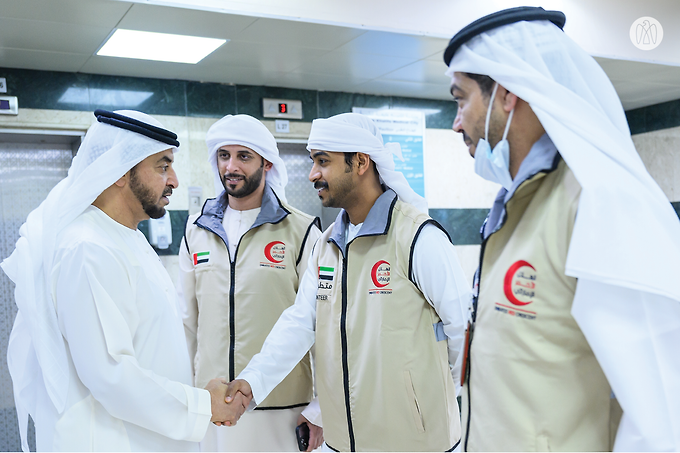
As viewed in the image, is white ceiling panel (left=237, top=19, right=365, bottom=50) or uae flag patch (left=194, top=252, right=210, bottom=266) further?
white ceiling panel (left=237, top=19, right=365, bottom=50)

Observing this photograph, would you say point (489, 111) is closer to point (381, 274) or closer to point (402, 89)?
point (381, 274)

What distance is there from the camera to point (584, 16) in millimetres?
4844

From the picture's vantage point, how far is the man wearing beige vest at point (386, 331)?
2260 mm

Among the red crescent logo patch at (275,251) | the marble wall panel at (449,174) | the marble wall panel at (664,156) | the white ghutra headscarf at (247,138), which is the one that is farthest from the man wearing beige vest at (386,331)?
the marble wall panel at (664,156)

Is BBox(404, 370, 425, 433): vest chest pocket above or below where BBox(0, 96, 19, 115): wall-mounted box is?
below

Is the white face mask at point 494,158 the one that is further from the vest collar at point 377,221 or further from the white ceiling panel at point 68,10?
the white ceiling panel at point 68,10

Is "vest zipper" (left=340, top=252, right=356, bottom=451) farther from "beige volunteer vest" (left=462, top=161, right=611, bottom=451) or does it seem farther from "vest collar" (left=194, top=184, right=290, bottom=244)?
"beige volunteer vest" (left=462, top=161, right=611, bottom=451)

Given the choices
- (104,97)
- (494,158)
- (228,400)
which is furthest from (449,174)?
(494,158)

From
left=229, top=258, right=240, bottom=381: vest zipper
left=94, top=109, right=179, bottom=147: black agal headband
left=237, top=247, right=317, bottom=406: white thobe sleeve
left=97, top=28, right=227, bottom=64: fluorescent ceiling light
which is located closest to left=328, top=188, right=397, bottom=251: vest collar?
left=237, top=247, right=317, bottom=406: white thobe sleeve

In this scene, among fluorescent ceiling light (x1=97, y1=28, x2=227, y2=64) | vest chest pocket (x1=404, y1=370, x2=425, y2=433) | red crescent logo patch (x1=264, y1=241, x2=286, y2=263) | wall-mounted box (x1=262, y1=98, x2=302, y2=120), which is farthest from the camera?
wall-mounted box (x1=262, y1=98, x2=302, y2=120)

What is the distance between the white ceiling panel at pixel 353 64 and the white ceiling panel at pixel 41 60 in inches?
69.5

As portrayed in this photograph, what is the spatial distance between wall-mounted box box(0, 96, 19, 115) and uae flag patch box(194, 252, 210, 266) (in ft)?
7.92

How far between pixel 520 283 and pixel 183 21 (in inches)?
120

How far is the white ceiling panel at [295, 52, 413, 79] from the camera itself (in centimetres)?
461
